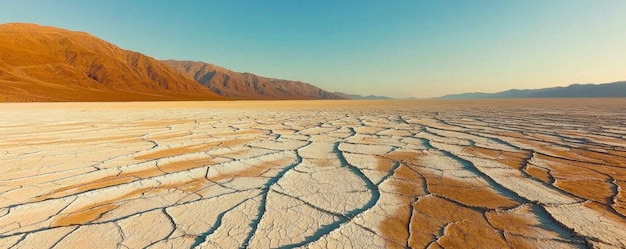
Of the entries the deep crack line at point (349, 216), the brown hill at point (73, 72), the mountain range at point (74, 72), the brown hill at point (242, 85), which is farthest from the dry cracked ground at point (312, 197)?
the brown hill at point (242, 85)

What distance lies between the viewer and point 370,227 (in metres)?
1.61

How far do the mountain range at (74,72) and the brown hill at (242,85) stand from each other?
5206 centimetres

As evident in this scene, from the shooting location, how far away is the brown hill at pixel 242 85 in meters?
140

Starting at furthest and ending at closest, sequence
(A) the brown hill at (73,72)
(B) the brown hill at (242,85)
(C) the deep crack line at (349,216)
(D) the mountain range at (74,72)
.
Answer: (B) the brown hill at (242,85) → (D) the mountain range at (74,72) → (A) the brown hill at (73,72) → (C) the deep crack line at (349,216)

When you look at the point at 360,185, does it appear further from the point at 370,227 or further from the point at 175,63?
the point at 175,63

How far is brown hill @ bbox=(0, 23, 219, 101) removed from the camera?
32.8 metres

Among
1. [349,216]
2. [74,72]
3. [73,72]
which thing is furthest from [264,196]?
[74,72]

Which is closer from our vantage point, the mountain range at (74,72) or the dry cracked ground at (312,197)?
the dry cracked ground at (312,197)

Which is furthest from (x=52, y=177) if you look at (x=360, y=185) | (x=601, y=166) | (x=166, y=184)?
(x=601, y=166)

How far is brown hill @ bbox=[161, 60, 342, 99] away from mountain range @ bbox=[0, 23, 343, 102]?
52060 millimetres

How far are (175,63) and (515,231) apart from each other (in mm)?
207543

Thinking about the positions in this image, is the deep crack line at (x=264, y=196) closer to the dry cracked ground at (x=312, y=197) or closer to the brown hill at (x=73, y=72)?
the dry cracked ground at (x=312, y=197)

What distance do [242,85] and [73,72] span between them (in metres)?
99.4

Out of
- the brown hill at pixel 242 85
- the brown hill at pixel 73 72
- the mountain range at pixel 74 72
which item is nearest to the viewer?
the brown hill at pixel 73 72
